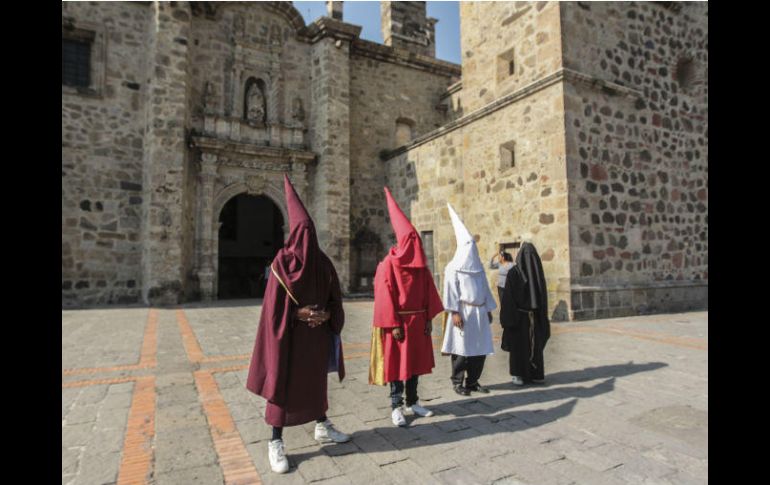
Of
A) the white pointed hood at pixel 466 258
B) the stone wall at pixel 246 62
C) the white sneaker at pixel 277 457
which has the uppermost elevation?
the stone wall at pixel 246 62

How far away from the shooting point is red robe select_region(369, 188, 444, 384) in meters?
3.85

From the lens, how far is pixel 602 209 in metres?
9.09

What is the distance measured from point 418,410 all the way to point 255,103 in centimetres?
1332

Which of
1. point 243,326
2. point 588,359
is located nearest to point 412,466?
point 588,359

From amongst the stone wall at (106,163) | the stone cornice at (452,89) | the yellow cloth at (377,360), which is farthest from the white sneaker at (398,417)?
the stone cornice at (452,89)

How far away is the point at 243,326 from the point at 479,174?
6579 millimetres

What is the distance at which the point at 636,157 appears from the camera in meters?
9.79

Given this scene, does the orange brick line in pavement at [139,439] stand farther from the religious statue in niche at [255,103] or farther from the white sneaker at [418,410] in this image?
the religious statue in niche at [255,103]

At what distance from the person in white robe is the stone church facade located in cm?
477

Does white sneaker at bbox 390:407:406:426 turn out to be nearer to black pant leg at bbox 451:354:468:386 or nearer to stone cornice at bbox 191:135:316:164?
black pant leg at bbox 451:354:468:386

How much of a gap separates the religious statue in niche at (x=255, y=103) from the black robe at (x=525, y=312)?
472 inches

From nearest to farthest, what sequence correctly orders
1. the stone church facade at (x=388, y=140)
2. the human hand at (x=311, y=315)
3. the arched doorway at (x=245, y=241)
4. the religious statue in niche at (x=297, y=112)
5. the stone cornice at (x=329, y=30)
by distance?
the human hand at (x=311, y=315)
the stone church facade at (x=388, y=140)
the stone cornice at (x=329, y=30)
the religious statue in niche at (x=297, y=112)
the arched doorway at (x=245, y=241)

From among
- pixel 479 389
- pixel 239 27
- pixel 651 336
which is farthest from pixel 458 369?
pixel 239 27

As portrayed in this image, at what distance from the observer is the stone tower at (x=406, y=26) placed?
18.2 meters
